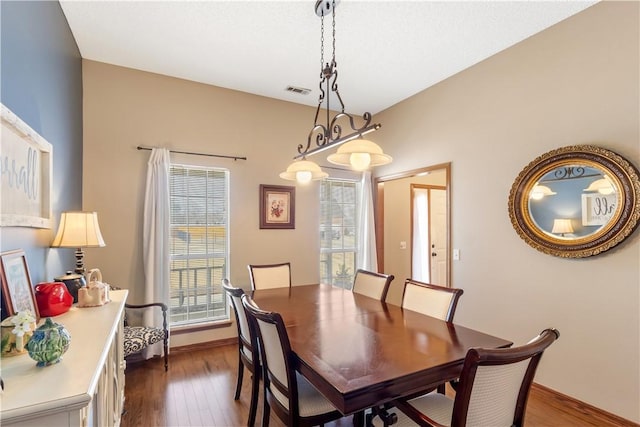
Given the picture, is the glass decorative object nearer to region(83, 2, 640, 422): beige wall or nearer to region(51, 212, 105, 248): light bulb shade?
region(51, 212, 105, 248): light bulb shade

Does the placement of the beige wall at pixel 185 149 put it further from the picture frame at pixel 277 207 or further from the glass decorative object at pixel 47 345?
the glass decorative object at pixel 47 345

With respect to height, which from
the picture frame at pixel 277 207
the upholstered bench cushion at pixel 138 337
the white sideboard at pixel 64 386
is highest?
the picture frame at pixel 277 207

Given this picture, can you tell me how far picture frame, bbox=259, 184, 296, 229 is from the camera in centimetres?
404

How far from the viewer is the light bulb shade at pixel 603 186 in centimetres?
230

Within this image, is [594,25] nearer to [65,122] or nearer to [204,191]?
[204,191]

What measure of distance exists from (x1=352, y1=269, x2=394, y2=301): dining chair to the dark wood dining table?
27cm

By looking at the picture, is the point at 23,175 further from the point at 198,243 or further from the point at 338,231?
the point at 338,231

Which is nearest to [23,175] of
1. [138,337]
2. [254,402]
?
[138,337]

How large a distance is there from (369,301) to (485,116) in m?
2.16

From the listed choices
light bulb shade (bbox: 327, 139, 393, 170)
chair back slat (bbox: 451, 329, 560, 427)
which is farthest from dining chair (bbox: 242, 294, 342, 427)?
light bulb shade (bbox: 327, 139, 393, 170)

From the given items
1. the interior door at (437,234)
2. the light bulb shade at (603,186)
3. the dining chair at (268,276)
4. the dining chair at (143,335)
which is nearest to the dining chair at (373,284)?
the dining chair at (268,276)

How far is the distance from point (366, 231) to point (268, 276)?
1.72 m

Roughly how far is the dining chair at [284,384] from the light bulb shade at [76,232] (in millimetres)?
1238

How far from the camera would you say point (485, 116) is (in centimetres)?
319
